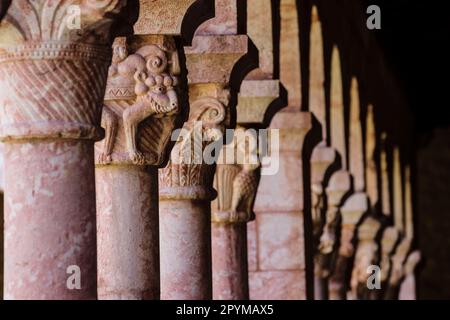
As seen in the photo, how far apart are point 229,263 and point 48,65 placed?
469 cm

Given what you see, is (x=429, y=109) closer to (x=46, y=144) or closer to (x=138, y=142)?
(x=138, y=142)

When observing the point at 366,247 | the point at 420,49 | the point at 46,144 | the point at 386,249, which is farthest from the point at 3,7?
the point at 420,49

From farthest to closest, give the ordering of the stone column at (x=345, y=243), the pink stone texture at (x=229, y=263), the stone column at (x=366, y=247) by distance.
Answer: the stone column at (x=366, y=247) → the stone column at (x=345, y=243) → the pink stone texture at (x=229, y=263)

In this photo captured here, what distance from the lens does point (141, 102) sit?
6590 millimetres

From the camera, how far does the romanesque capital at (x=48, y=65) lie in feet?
16.3

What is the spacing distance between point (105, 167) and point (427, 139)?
24.2 meters

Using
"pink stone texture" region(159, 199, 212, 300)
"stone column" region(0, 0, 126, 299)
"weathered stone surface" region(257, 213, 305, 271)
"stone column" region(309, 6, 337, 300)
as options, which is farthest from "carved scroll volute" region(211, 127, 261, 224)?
"stone column" region(0, 0, 126, 299)

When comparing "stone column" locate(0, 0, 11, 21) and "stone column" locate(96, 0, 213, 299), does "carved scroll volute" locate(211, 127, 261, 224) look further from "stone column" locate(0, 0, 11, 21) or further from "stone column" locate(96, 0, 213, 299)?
"stone column" locate(0, 0, 11, 21)

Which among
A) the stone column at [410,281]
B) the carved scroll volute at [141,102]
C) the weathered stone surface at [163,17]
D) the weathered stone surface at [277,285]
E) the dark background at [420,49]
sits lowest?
Answer: the weathered stone surface at [277,285]

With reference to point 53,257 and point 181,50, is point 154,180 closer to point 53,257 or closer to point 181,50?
point 181,50

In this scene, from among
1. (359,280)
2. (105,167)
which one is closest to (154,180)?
(105,167)

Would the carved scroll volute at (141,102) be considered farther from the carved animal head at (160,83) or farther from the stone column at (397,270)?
the stone column at (397,270)

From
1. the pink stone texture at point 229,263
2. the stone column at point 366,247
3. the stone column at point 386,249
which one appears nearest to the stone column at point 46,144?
the pink stone texture at point 229,263
